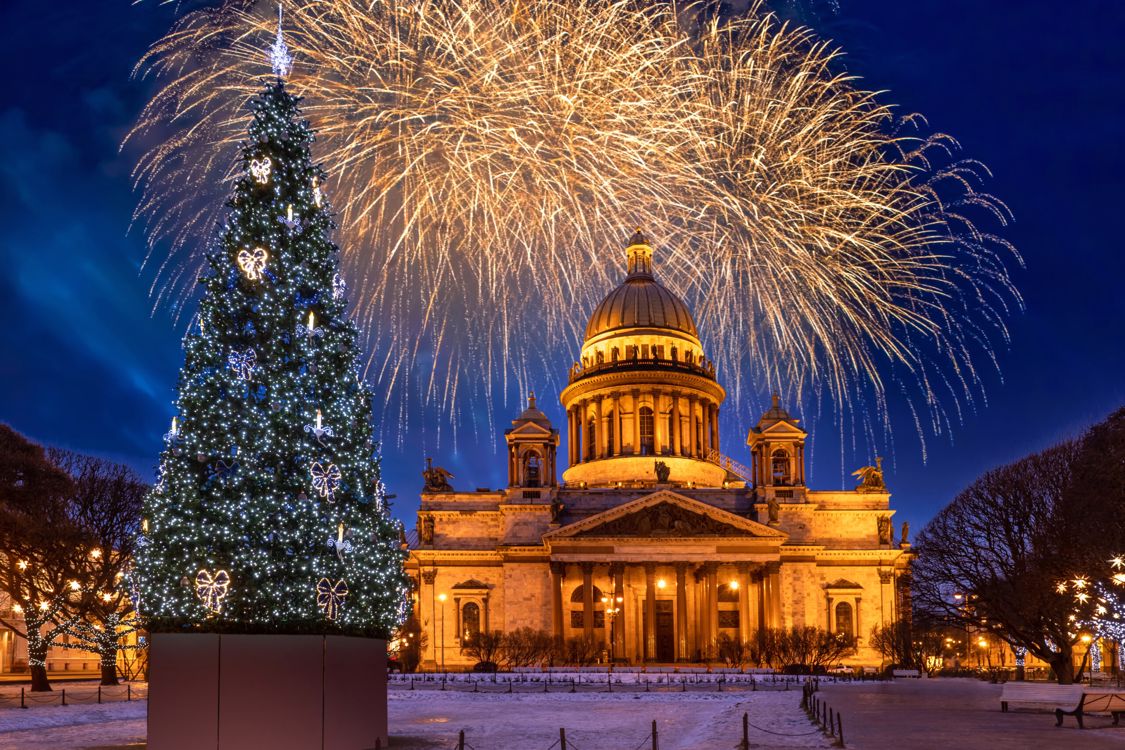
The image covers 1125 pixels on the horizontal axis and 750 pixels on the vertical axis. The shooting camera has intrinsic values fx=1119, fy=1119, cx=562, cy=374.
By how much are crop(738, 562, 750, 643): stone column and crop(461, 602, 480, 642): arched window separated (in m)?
19.1

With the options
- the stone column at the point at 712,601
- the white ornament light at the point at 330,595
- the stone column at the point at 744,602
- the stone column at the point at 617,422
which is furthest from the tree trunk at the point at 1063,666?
the stone column at the point at 617,422

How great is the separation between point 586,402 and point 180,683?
75.1m

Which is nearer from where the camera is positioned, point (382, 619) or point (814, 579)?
point (382, 619)

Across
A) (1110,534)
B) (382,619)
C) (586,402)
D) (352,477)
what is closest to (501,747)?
(382,619)

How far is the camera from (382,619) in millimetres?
25203

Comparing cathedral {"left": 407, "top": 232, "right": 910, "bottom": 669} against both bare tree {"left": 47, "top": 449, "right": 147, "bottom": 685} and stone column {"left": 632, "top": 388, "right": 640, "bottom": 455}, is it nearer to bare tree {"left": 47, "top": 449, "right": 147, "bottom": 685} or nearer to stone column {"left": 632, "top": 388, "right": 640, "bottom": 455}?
stone column {"left": 632, "top": 388, "right": 640, "bottom": 455}

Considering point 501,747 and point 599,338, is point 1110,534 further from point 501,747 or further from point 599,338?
point 599,338

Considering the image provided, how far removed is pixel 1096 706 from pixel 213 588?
82.9 ft

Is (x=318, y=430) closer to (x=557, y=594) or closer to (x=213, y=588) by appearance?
(x=213, y=588)

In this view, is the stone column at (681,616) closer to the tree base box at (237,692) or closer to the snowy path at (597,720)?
the snowy path at (597,720)

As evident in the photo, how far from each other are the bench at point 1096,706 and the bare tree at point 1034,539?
32.0ft

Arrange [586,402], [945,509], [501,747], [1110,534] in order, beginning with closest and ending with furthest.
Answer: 1. [501,747]
2. [1110,534]
3. [945,509]
4. [586,402]

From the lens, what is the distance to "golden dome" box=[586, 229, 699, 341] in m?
96.7

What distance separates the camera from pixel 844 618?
3209 inches
